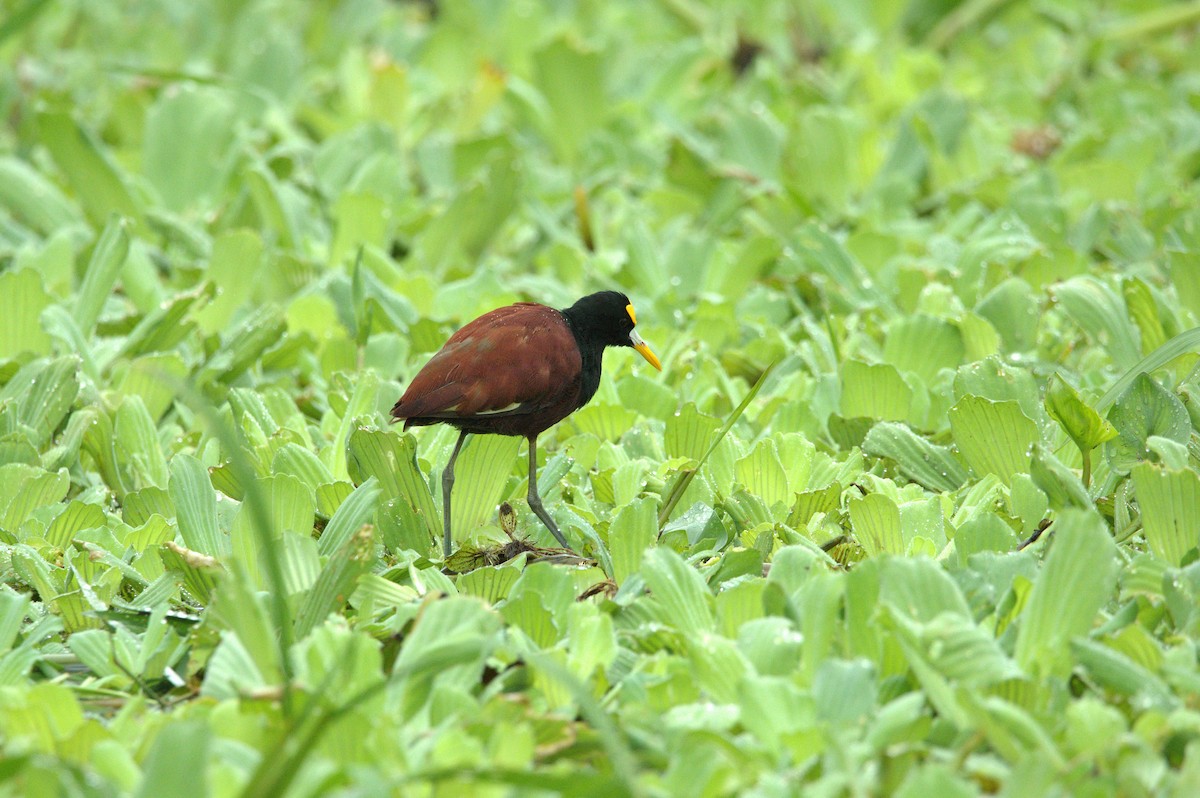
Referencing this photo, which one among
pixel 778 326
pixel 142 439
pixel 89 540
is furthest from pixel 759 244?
pixel 89 540

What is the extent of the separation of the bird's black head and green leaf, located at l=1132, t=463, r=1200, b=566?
1.07 meters

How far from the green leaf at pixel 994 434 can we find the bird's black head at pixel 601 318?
2.26 feet

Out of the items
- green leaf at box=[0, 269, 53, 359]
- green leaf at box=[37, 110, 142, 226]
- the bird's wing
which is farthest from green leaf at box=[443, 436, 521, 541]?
green leaf at box=[37, 110, 142, 226]

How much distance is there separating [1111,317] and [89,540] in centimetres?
216

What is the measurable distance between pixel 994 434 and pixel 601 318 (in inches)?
31.2

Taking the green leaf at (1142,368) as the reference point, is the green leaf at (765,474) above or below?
below

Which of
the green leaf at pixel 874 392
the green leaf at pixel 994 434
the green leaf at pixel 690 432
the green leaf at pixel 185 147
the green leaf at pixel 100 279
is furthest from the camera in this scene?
the green leaf at pixel 185 147

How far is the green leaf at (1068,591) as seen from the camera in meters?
2.01

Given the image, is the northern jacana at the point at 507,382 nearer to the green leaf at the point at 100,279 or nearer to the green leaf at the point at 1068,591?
the green leaf at the point at 1068,591

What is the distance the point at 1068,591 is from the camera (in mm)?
2023

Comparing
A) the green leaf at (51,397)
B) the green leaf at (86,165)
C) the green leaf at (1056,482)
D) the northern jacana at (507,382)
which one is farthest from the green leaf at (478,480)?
the green leaf at (86,165)

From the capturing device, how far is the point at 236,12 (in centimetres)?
598

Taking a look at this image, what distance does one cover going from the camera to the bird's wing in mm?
2562

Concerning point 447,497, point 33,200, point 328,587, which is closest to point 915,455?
point 447,497
